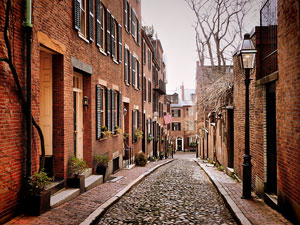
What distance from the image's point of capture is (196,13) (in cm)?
2217

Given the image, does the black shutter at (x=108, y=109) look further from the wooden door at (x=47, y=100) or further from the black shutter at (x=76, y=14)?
the wooden door at (x=47, y=100)

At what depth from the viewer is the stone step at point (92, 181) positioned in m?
8.52

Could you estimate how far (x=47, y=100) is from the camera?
768cm

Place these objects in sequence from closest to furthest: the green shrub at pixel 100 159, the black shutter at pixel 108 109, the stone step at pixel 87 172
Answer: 1. the stone step at pixel 87 172
2. the green shrub at pixel 100 159
3. the black shutter at pixel 108 109

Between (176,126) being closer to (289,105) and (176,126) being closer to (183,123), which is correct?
(183,123)

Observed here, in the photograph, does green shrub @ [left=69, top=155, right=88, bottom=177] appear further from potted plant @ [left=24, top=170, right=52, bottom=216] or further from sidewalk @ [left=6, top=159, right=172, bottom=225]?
potted plant @ [left=24, top=170, right=52, bottom=216]

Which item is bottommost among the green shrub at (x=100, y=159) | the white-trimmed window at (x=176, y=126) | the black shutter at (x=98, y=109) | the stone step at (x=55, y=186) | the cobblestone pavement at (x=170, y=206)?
the white-trimmed window at (x=176, y=126)

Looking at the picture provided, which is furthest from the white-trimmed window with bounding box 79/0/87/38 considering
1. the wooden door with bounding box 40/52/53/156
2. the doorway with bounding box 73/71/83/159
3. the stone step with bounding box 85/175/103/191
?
the stone step with bounding box 85/175/103/191

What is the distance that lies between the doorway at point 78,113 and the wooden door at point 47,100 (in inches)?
59.3

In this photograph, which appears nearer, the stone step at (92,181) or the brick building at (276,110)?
the brick building at (276,110)

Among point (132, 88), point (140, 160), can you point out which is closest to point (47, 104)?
point (140, 160)

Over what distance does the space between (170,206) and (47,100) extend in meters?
4.05

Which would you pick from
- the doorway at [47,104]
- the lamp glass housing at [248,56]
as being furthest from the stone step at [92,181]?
the lamp glass housing at [248,56]

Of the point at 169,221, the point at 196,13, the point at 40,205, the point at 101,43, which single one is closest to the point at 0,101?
the point at 40,205
